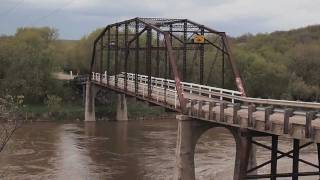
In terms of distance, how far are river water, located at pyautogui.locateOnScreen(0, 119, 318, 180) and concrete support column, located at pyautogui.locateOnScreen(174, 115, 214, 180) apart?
4214mm

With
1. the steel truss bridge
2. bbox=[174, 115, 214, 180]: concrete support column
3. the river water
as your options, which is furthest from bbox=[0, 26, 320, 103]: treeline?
bbox=[174, 115, 214, 180]: concrete support column

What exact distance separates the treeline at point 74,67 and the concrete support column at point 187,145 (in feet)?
185

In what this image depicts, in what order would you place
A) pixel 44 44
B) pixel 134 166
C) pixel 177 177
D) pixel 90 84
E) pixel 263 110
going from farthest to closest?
pixel 44 44
pixel 90 84
pixel 134 166
pixel 177 177
pixel 263 110

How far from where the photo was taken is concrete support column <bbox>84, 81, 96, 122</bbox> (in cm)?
9388

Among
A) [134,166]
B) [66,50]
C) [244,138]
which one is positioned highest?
[66,50]

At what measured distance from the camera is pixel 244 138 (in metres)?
35.1

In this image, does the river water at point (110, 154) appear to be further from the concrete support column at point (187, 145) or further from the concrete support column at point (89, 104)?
the concrete support column at point (89, 104)

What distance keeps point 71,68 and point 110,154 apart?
72682 mm

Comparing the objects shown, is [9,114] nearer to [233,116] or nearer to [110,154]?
[233,116]

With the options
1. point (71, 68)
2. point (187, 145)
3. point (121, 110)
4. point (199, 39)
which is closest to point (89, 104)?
point (121, 110)

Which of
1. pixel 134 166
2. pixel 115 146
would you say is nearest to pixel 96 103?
pixel 115 146

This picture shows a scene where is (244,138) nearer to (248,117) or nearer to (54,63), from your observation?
(248,117)

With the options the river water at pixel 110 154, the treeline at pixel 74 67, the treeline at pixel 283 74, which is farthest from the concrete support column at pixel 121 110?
the treeline at pixel 283 74

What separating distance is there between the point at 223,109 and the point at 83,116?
61.0 m
